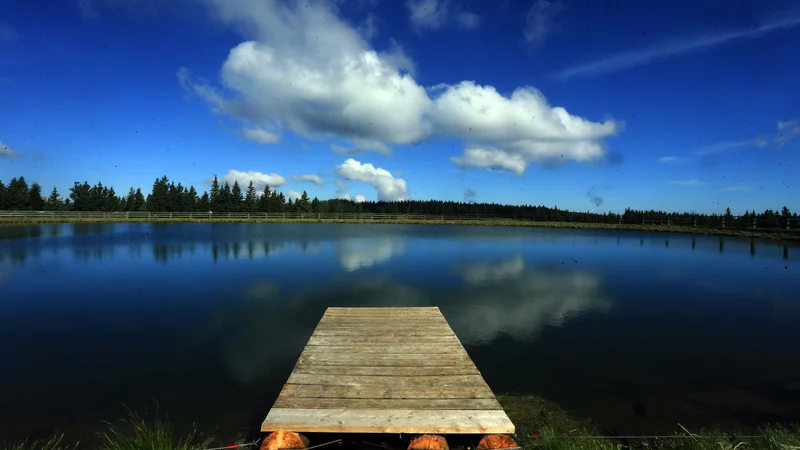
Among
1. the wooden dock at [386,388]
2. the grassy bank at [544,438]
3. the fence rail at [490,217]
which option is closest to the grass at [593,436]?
the grassy bank at [544,438]

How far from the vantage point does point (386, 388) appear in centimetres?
504

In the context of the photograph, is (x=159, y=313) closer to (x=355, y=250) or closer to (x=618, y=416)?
(x=618, y=416)

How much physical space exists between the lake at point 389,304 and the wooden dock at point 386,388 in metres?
1.14

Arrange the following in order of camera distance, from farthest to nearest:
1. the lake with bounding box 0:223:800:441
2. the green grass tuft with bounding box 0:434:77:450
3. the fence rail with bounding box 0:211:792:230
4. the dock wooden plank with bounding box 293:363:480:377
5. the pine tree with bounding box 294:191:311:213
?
the pine tree with bounding box 294:191:311:213 → the fence rail with bounding box 0:211:792:230 → the lake with bounding box 0:223:800:441 → the dock wooden plank with bounding box 293:363:480:377 → the green grass tuft with bounding box 0:434:77:450

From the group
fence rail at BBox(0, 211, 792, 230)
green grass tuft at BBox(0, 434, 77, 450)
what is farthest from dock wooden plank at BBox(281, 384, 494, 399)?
fence rail at BBox(0, 211, 792, 230)

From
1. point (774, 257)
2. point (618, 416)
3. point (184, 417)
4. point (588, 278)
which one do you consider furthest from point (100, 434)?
point (774, 257)

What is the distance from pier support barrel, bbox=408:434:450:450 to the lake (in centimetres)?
251

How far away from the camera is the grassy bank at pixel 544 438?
4.27 metres

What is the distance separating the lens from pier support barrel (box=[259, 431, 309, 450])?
13.4 ft

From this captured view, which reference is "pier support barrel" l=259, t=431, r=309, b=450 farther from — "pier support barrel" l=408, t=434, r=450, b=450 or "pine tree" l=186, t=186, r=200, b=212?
"pine tree" l=186, t=186, r=200, b=212

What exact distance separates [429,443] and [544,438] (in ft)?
4.78

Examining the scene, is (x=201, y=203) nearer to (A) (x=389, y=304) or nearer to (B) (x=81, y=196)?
(B) (x=81, y=196)

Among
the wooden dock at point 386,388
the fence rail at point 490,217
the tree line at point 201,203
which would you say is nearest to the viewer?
the wooden dock at point 386,388

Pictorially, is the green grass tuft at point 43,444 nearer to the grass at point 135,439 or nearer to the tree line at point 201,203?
the grass at point 135,439
